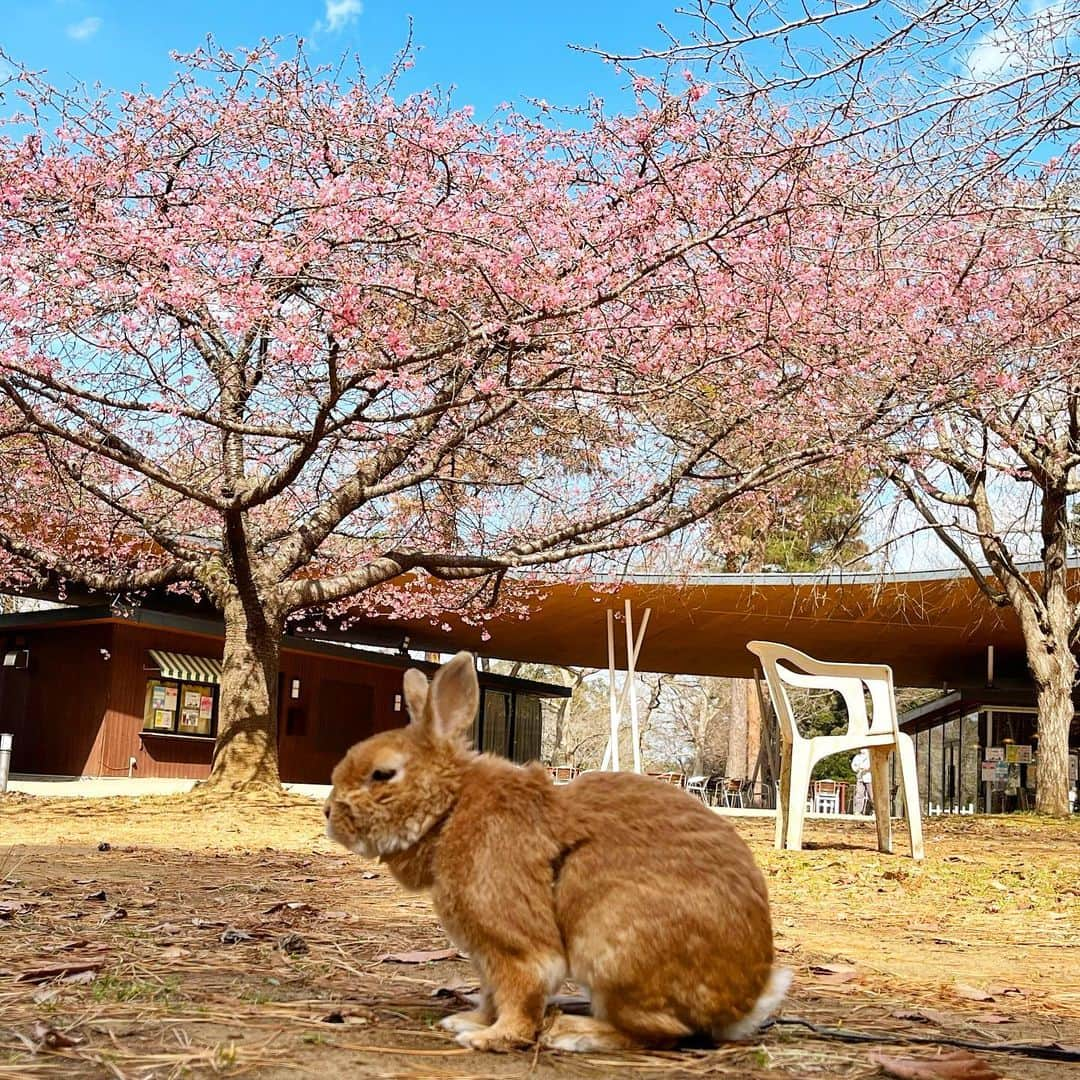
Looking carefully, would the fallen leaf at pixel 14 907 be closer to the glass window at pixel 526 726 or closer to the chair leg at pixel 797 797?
the chair leg at pixel 797 797

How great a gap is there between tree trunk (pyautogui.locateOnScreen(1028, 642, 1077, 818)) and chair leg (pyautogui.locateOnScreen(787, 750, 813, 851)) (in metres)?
8.70

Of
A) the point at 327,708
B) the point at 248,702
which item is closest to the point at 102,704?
the point at 327,708

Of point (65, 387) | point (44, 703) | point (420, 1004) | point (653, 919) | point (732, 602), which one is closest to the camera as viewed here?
point (653, 919)

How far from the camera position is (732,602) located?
20844 millimetres

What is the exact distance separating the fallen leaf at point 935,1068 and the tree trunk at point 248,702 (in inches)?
433

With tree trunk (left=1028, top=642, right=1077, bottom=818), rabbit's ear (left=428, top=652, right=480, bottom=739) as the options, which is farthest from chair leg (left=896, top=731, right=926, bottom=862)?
tree trunk (left=1028, top=642, right=1077, bottom=818)

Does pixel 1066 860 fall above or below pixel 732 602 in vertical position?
below

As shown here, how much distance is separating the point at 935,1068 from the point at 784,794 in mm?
6721

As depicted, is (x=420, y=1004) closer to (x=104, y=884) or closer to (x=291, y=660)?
(x=104, y=884)

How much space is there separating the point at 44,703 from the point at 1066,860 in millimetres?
18577

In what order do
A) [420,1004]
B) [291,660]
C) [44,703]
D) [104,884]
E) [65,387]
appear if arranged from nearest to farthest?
[420,1004], [104,884], [65,387], [44,703], [291,660]

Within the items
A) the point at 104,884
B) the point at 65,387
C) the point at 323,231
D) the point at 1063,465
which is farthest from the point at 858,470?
the point at 104,884

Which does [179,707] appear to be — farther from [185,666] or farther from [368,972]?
[368,972]

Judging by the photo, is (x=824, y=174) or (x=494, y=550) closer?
(x=824, y=174)
